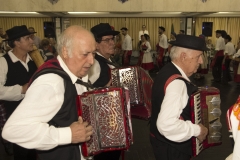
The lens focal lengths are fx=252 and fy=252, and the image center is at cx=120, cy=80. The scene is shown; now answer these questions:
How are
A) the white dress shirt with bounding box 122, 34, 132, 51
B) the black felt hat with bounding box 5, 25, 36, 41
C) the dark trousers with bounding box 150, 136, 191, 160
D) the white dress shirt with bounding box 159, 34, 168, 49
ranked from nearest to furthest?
the dark trousers with bounding box 150, 136, 191, 160, the black felt hat with bounding box 5, 25, 36, 41, the white dress shirt with bounding box 159, 34, 168, 49, the white dress shirt with bounding box 122, 34, 132, 51

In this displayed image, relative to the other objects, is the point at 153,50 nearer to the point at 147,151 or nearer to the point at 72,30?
the point at 147,151

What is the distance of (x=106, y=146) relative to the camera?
1.52 metres

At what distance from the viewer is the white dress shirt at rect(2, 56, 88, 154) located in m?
1.20

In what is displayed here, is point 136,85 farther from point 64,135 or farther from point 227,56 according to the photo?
point 227,56

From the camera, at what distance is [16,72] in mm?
2562

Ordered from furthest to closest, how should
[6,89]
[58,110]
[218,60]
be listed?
[218,60] < [6,89] < [58,110]

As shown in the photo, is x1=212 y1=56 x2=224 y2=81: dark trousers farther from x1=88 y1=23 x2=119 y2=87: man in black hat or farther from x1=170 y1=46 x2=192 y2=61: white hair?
x1=170 y1=46 x2=192 y2=61: white hair

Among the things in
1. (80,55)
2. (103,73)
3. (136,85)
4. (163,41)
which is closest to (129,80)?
(136,85)

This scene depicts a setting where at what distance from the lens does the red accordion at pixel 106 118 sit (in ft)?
4.71

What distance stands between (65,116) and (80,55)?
0.35 m

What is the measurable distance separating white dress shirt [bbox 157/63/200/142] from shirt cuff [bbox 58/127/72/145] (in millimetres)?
631

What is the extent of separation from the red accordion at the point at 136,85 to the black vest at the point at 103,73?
0.09 metres

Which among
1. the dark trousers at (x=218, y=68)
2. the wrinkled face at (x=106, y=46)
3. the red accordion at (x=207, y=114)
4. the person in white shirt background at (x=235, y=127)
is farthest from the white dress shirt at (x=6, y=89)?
the dark trousers at (x=218, y=68)

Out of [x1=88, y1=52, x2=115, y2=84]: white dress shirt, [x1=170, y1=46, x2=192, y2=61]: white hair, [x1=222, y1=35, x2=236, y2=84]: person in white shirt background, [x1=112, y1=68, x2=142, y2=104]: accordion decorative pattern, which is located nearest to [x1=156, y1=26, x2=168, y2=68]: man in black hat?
[x1=222, y1=35, x2=236, y2=84]: person in white shirt background
